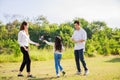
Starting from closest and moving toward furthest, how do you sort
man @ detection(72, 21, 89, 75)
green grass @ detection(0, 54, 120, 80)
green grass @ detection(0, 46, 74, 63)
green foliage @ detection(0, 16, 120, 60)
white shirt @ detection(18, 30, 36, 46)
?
green grass @ detection(0, 54, 120, 80), white shirt @ detection(18, 30, 36, 46), man @ detection(72, 21, 89, 75), green grass @ detection(0, 46, 74, 63), green foliage @ detection(0, 16, 120, 60)

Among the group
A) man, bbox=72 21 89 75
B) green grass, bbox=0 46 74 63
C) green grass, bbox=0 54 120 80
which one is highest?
man, bbox=72 21 89 75

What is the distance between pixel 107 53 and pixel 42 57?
7884mm

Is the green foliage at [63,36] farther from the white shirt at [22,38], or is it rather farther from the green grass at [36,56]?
the white shirt at [22,38]

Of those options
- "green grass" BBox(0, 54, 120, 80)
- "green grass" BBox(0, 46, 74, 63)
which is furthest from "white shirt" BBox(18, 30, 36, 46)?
"green grass" BBox(0, 46, 74, 63)

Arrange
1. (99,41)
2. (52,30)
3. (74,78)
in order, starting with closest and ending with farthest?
1. (74,78)
2. (99,41)
3. (52,30)

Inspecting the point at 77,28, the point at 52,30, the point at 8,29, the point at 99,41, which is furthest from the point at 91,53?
the point at 8,29

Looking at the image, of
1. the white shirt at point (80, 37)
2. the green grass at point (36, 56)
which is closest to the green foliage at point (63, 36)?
the green grass at point (36, 56)

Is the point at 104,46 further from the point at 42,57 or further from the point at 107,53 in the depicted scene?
the point at 42,57

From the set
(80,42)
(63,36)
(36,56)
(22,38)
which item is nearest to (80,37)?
(80,42)

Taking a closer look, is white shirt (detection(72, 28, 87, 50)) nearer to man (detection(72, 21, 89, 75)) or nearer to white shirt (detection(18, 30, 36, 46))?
man (detection(72, 21, 89, 75))

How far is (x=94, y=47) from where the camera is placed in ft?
83.8

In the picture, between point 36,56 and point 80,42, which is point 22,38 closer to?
point 80,42

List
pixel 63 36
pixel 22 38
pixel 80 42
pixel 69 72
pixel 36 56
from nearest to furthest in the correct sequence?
1. pixel 22 38
2. pixel 80 42
3. pixel 69 72
4. pixel 36 56
5. pixel 63 36

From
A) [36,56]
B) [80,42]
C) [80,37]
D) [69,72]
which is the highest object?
[80,37]
